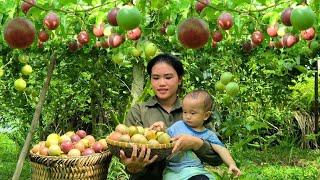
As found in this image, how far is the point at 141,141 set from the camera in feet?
8.98

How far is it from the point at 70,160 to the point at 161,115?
0.52m

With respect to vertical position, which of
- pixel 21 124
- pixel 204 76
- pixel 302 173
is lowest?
pixel 302 173

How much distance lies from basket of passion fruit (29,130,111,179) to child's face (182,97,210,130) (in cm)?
49

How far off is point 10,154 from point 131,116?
17.6 ft

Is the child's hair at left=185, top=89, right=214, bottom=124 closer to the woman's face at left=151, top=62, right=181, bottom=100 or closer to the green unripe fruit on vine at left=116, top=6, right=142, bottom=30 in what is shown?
the woman's face at left=151, top=62, right=181, bottom=100

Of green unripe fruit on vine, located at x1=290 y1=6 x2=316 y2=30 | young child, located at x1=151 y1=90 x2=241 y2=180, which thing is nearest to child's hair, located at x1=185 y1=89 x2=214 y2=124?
young child, located at x1=151 y1=90 x2=241 y2=180

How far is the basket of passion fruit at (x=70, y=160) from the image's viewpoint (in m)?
3.07

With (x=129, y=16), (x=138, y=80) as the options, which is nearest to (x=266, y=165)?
(x=138, y=80)

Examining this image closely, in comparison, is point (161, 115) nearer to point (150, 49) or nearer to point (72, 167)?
point (72, 167)

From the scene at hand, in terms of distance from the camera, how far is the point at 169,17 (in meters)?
4.23

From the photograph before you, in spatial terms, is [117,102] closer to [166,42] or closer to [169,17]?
[166,42]

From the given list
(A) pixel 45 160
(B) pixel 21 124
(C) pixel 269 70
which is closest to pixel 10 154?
(B) pixel 21 124

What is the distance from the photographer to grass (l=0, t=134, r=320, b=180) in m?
5.88

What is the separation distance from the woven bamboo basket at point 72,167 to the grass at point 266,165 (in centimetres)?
241
